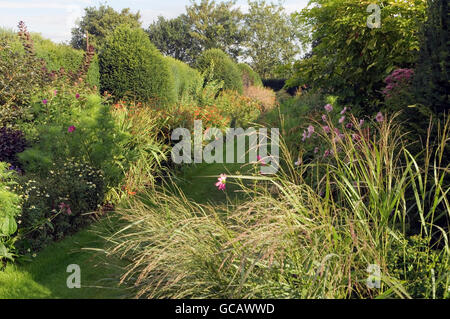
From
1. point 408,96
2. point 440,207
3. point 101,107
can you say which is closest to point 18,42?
point 101,107

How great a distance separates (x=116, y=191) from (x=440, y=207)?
4208 millimetres

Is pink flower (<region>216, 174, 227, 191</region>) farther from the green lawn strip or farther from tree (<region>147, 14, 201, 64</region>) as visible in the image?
tree (<region>147, 14, 201, 64</region>)

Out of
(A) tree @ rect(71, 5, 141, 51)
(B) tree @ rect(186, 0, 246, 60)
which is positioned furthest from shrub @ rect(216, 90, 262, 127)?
(A) tree @ rect(71, 5, 141, 51)

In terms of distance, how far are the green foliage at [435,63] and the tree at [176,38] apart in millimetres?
41942

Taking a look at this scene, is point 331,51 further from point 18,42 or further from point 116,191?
point 18,42

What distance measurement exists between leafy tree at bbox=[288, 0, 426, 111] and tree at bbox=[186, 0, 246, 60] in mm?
35060

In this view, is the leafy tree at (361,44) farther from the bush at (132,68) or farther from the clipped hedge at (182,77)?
the clipped hedge at (182,77)

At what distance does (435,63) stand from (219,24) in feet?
131

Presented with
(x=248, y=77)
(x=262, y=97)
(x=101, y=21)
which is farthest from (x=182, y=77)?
(x=101, y=21)

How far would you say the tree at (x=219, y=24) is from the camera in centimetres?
4069

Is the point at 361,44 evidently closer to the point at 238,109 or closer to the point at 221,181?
the point at 221,181

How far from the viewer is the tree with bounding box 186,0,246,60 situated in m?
40.7

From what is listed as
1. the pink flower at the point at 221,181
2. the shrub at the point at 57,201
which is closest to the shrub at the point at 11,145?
the shrub at the point at 57,201

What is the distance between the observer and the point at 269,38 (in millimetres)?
35250
